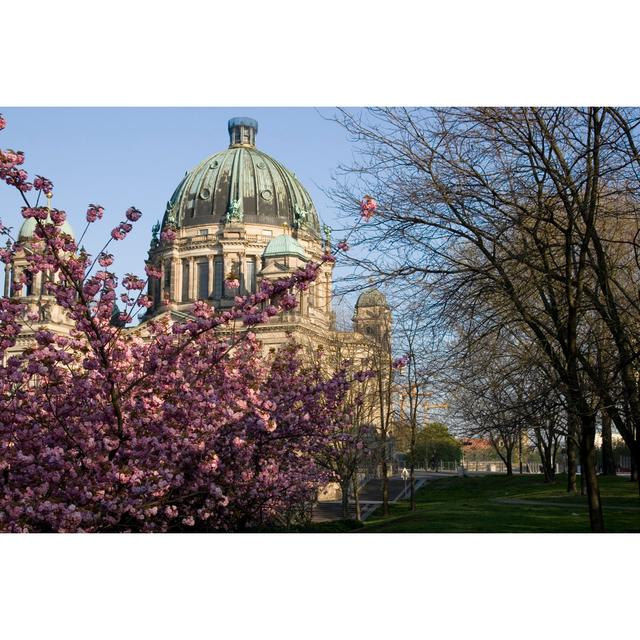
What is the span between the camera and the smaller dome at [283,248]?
251ft

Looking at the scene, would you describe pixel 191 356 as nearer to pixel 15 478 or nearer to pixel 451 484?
pixel 15 478

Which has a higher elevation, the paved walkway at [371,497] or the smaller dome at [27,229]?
the smaller dome at [27,229]

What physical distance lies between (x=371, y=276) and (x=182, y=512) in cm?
451

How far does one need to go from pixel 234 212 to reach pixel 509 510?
6522cm

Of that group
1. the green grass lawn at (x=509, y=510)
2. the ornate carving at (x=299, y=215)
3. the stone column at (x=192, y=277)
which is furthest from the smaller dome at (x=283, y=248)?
the green grass lawn at (x=509, y=510)

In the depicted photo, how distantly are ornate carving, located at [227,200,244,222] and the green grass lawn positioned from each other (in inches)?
1840

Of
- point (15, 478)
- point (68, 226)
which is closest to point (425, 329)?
point (15, 478)

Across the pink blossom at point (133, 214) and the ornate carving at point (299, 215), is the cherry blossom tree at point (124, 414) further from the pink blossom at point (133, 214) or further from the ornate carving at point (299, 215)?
the ornate carving at point (299, 215)

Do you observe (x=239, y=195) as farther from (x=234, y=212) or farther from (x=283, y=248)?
(x=283, y=248)

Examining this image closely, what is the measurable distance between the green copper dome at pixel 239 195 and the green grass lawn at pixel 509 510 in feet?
155

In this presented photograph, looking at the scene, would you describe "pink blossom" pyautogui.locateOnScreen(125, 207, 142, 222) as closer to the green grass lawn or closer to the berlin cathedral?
the green grass lawn

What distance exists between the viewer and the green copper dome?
8794 cm

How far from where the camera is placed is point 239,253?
8588 cm

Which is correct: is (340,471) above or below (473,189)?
below
